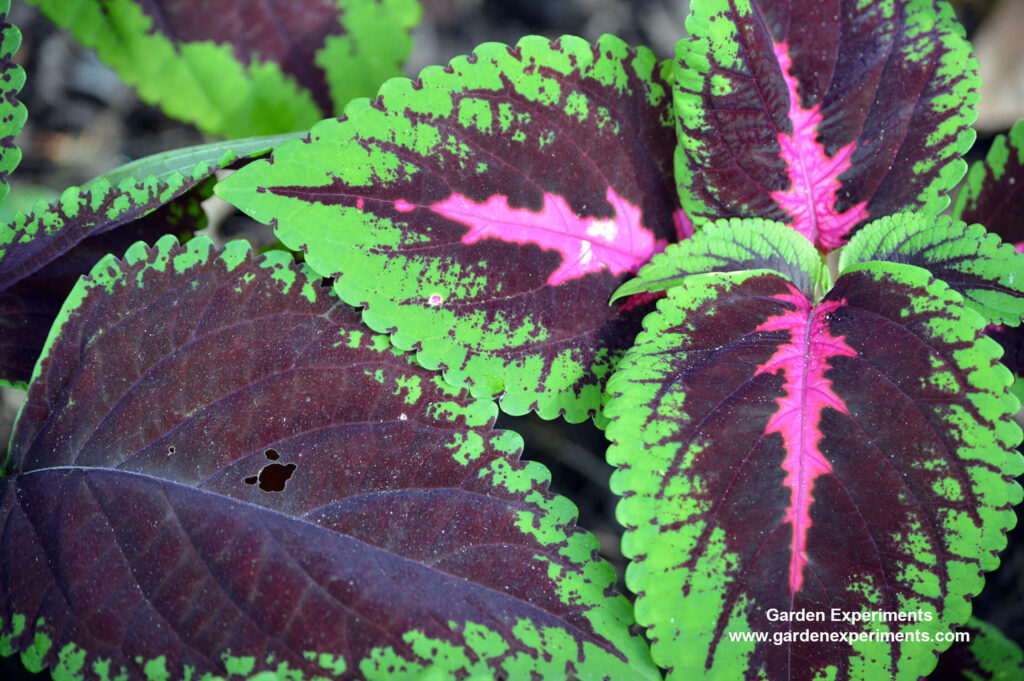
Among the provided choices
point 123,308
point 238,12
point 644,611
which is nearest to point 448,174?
point 123,308

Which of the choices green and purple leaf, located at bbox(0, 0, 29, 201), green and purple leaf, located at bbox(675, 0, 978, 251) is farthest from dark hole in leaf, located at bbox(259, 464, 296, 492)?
green and purple leaf, located at bbox(675, 0, 978, 251)

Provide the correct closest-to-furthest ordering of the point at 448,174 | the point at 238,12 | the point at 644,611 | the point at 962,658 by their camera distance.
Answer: the point at 644,611, the point at 448,174, the point at 962,658, the point at 238,12

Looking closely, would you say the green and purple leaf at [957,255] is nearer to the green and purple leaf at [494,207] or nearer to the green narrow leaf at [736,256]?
the green narrow leaf at [736,256]

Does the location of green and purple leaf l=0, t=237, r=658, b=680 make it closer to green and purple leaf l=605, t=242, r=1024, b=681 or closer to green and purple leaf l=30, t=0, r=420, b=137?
green and purple leaf l=605, t=242, r=1024, b=681

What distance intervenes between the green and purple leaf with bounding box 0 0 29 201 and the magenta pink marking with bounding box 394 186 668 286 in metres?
0.45

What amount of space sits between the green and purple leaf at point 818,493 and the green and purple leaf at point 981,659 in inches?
15.5

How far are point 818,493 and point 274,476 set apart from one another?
0.55m

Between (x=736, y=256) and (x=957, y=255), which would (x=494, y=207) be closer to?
(x=736, y=256)

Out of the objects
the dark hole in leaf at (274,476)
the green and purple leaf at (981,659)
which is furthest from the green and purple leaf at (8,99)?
the green and purple leaf at (981,659)

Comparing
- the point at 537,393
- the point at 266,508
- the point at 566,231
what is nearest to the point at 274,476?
the point at 266,508

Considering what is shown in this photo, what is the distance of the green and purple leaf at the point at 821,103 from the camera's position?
2.82ft

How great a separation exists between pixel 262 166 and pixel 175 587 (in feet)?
1.41

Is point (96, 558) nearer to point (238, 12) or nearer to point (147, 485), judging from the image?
point (147, 485)

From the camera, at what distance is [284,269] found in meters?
0.85
